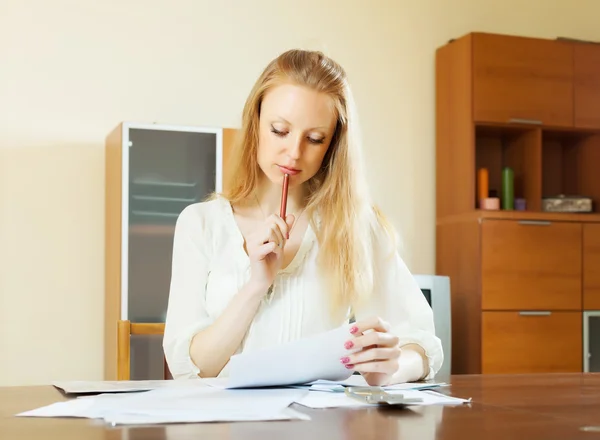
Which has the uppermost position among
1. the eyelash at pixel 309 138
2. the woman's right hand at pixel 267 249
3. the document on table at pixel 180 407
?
the eyelash at pixel 309 138

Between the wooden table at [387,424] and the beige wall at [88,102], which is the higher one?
the beige wall at [88,102]

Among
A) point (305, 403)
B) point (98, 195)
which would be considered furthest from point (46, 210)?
point (305, 403)

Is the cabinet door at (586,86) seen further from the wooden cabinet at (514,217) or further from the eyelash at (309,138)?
the eyelash at (309,138)

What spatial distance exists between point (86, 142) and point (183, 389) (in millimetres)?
2780

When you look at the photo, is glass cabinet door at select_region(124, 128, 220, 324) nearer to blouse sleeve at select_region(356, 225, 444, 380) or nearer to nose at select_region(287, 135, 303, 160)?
blouse sleeve at select_region(356, 225, 444, 380)

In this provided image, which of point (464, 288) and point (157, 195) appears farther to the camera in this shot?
point (464, 288)

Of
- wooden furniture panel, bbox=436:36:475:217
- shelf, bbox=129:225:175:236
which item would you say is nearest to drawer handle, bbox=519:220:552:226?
wooden furniture panel, bbox=436:36:475:217

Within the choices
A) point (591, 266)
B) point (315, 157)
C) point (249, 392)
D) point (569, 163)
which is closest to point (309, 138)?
point (315, 157)

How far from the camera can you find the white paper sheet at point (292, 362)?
1352mm

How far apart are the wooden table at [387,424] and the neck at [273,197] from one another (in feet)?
2.36

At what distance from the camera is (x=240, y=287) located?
6.20 ft

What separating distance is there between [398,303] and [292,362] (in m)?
0.61

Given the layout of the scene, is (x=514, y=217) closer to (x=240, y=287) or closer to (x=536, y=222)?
(x=536, y=222)

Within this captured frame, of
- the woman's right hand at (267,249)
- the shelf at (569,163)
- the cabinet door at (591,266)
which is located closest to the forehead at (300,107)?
the woman's right hand at (267,249)
